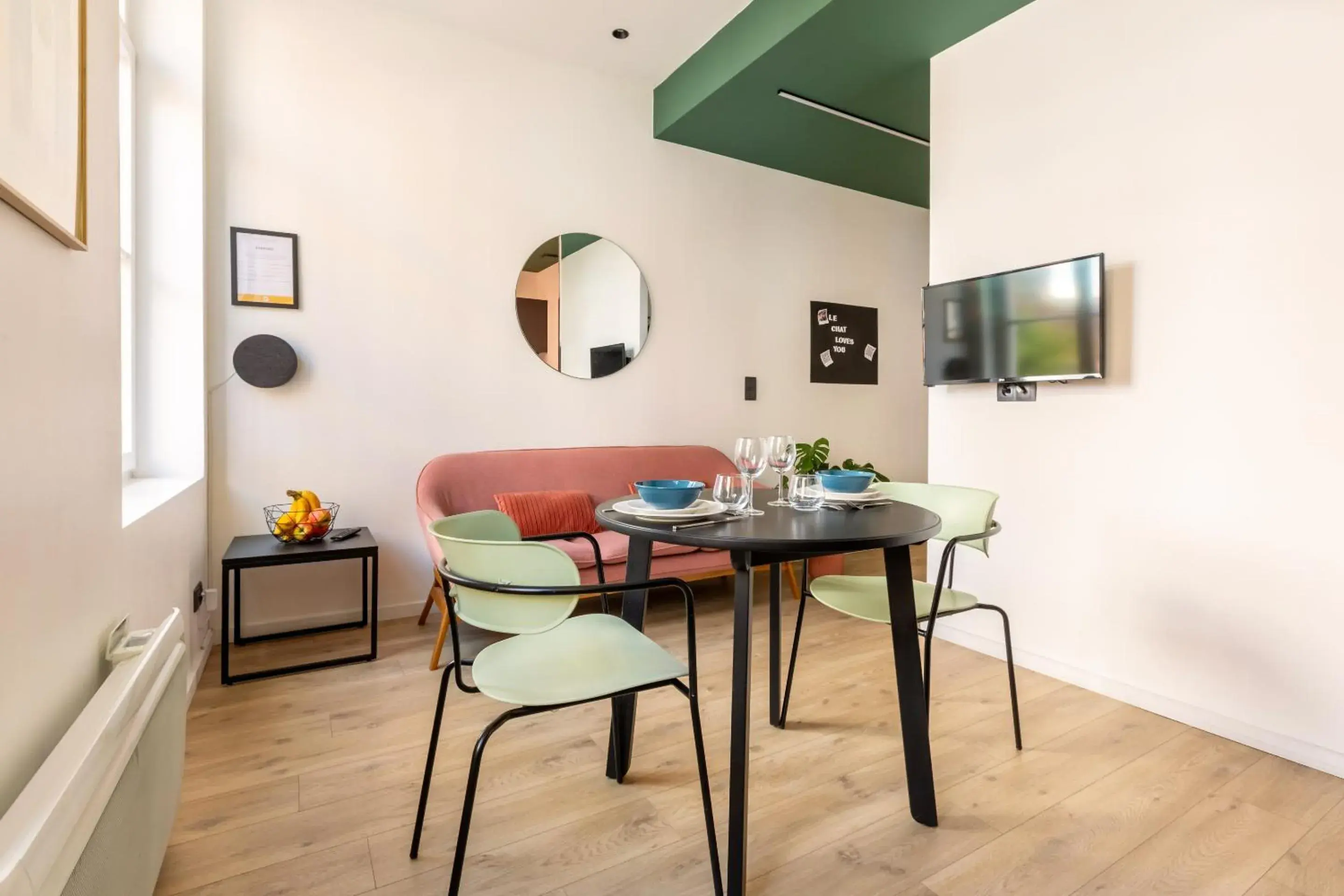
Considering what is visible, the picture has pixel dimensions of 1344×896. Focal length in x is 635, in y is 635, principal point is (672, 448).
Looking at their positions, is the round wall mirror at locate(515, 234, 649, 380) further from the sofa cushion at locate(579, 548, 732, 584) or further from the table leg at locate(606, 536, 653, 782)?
the table leg at locate(606, 536, 653, 782)

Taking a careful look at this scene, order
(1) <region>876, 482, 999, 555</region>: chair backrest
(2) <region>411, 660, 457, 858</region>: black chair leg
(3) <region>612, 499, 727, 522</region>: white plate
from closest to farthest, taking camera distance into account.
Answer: (2) <region>411, 660, 457, 858</region>: black chair leg < (3) <region>612, 499, 727, 522</region>: white plate < (1) <region>876, 482, 999, 555</region>: chair backrest

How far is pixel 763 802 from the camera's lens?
1679 mm

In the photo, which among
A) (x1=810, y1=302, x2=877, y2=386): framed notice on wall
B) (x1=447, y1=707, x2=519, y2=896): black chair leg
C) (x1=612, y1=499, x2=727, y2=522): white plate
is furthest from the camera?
(x1=810, y1=302, x2=877, y2=386): framed notice on wall

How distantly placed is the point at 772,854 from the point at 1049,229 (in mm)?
2459

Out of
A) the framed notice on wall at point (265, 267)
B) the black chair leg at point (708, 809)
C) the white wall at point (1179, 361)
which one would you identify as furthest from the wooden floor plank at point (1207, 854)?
the framed notice on wall at point (265, 267)

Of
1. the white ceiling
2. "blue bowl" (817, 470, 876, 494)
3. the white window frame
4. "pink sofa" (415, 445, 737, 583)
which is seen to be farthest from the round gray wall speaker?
"blue bowl" (817, 470, 876, 494)

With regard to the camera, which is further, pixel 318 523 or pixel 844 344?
pixel 844 344

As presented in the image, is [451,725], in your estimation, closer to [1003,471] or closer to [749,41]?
[1003,471]

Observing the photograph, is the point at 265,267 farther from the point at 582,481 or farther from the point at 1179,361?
the point at 1179,361

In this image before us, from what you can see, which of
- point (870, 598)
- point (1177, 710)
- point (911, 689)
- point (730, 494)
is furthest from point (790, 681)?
point (1177, 710)

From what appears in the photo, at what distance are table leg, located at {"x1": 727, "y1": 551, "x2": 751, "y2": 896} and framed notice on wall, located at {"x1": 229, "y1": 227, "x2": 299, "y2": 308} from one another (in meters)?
2.62

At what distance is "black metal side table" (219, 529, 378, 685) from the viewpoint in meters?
2.37

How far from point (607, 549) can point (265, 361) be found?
175 centimetres

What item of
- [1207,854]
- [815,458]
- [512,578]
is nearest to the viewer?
[512,578]
